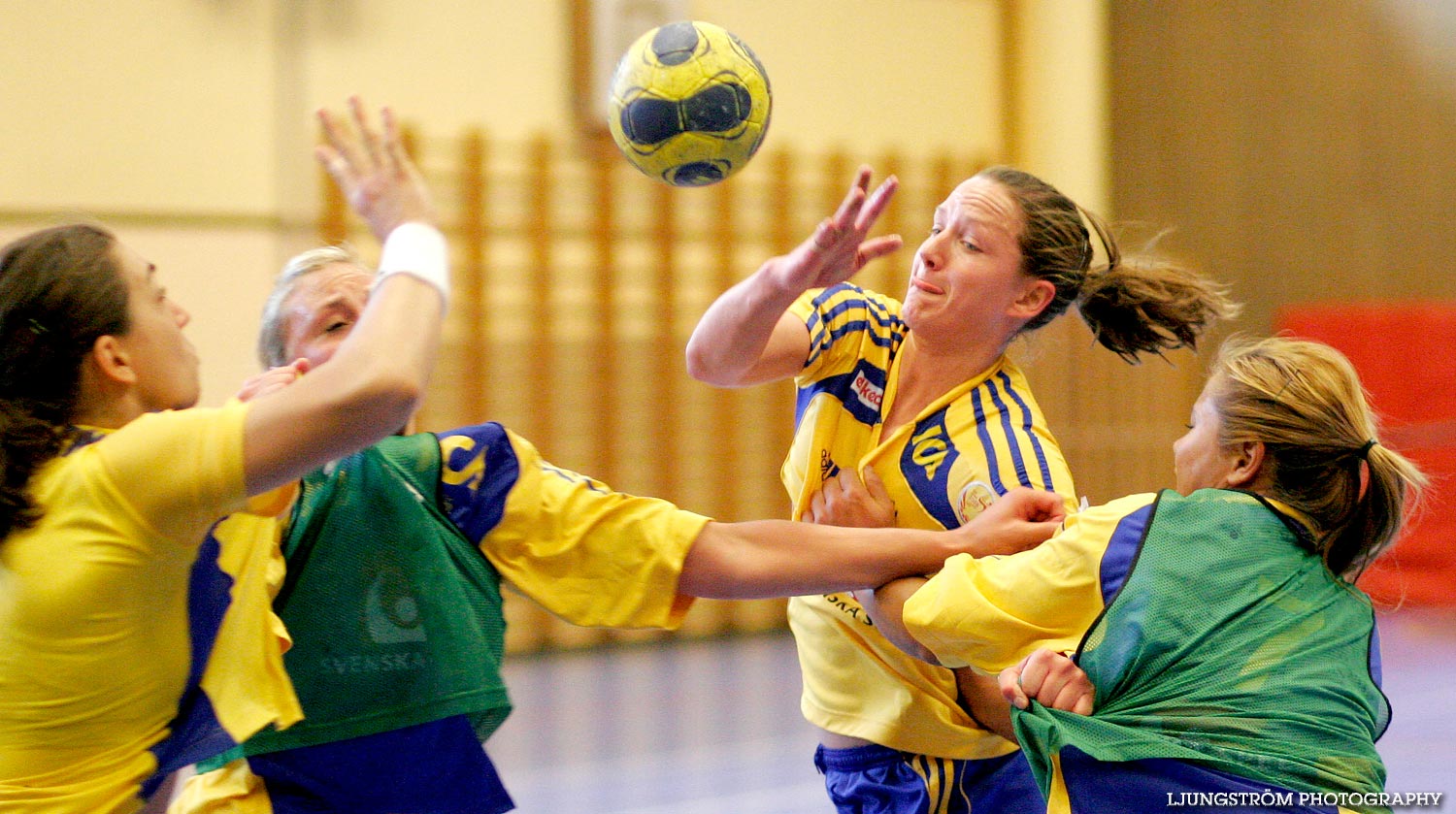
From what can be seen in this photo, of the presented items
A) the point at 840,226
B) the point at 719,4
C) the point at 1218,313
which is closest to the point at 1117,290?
the point at 1218,313

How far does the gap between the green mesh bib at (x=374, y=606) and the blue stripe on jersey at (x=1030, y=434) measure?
3.08 ft

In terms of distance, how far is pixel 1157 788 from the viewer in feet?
5.47

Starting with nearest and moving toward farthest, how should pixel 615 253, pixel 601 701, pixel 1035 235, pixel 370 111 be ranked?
pixel 1035 235 < pixel 601 701 < pixel 370 111 < pixel 615 253

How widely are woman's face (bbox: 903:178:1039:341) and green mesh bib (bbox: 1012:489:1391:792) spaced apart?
1.96 feet

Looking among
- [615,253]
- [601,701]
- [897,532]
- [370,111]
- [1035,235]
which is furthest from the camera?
[615,253]

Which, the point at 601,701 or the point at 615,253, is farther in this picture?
the point at 615,253

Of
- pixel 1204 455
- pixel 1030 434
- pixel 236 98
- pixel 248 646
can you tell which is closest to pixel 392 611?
pixel 248 646

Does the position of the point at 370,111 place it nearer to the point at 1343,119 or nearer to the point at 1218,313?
the point at 1218,313

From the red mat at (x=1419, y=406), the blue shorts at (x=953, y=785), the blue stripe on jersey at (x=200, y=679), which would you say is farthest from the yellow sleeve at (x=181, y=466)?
the red mat at (x=1419, y=406)

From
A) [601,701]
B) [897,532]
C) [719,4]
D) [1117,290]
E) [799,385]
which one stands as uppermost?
[719,4]

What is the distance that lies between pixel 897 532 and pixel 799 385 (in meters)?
0.52

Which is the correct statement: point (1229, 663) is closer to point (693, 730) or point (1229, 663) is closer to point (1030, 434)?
point (1030, 434)

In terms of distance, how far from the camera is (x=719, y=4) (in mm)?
7250

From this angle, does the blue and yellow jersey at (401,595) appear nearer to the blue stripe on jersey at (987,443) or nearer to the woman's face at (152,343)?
the woman's face at (152,343)
